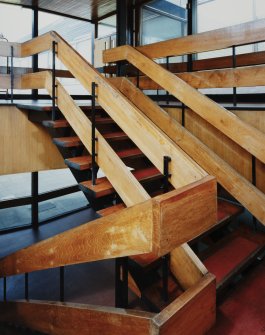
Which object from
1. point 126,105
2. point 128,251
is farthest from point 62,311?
point 126,105

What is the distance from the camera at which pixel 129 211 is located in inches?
45.3

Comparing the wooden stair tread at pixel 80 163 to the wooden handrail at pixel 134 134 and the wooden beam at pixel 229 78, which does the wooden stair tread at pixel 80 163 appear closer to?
the wooden handrail at pixel 134 134

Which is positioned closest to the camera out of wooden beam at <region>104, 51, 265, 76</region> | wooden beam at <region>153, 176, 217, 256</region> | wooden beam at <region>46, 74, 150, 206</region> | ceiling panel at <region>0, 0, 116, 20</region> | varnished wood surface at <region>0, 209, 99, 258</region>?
wooden beam at <region>153, 176, 217, 256</region>

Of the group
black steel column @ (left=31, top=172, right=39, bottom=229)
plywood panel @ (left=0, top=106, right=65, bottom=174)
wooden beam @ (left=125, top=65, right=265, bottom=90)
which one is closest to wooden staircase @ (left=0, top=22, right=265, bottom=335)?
wooden beam @ (left=125, top=65, right=265, bottom=90)

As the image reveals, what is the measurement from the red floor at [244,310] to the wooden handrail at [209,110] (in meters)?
0.86

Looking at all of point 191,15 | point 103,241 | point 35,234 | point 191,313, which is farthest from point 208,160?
Answer: point 35,234

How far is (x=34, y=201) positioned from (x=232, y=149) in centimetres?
507

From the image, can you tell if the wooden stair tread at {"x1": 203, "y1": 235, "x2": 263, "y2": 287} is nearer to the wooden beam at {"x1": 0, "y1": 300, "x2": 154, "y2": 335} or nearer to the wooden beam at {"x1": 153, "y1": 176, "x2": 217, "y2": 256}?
the wooden beam at {"x1": 0, "y1": 300, "x2": 154, "y2": 335}

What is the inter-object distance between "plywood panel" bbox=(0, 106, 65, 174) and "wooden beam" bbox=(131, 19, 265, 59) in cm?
191

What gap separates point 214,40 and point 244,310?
2.40 meters

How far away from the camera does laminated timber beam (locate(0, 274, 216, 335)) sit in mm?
1323

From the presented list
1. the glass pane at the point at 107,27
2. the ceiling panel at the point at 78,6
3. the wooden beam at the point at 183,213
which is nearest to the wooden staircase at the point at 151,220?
Result: the wooden beam at the point at 183,213

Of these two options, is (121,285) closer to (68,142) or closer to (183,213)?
(183,213)

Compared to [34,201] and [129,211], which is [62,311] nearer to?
[129,211]
